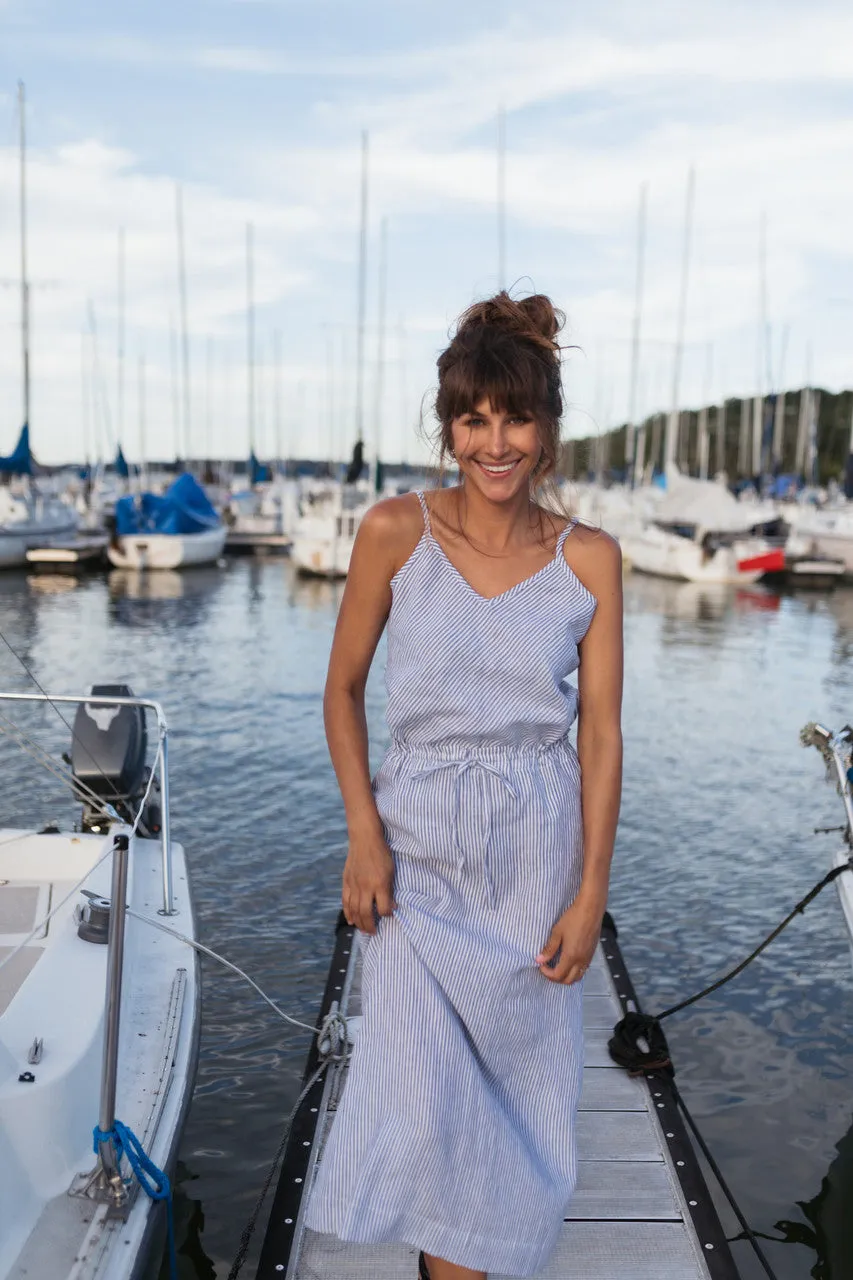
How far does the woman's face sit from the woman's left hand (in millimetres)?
826

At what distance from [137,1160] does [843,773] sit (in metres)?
3.40

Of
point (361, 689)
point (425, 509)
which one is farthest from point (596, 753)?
point (425, 509)

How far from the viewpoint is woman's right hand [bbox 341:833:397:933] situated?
7.43 feet

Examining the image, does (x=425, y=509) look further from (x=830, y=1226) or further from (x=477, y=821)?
(x=830, y=1226)

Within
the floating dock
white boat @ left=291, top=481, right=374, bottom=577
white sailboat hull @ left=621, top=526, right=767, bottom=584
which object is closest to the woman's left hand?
white boat @ left=291, top=481, right=374, bottom=577

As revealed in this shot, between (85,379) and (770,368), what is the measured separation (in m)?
26.7

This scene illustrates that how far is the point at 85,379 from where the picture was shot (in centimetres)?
4684

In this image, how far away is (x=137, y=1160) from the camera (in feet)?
9.71

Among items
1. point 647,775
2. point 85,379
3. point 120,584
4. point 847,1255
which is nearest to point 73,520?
point 120,584

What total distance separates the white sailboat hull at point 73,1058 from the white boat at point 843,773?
2.77 metres

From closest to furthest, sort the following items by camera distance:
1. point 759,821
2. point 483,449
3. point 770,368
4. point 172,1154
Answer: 1. point 483,449
2. point 172,1154
3. point 759,821
4. point 770,368

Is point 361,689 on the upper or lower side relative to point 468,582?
lower

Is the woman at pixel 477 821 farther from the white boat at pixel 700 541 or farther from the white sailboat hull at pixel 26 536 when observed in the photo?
the white boat at pixel 700 541

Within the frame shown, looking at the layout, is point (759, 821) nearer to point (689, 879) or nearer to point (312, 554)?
point (689, 879)
